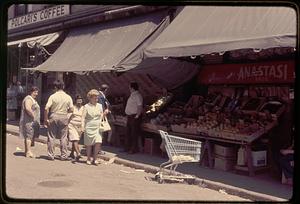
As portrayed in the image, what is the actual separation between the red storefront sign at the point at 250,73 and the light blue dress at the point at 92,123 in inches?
136

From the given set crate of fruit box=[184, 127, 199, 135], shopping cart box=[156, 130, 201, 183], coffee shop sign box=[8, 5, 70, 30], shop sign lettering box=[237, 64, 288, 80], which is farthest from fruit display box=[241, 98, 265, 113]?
coffee shop sign box=[8, 5, 70, 30]

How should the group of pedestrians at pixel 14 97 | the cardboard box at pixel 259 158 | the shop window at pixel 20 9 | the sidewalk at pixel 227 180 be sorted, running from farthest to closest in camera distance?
the shop window at pixel 20 9, the group of pedestrians at pixel 14 97, the cardboard box at pixel 259 158, the sidewalk at pixel 227 180

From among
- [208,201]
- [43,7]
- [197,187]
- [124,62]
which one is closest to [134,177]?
[197,187]

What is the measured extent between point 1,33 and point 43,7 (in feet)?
50.4

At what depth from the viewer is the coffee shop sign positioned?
19.0 m

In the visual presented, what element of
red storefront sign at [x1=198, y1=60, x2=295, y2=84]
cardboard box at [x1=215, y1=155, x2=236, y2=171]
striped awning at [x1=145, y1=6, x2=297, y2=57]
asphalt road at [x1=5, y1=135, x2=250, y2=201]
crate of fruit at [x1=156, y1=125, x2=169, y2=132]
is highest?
striped awning at [x1=145, y1=6, x2=297, y2=57]

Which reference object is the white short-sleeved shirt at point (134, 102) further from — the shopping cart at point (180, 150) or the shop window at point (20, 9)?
the shop window at point (20, 9)

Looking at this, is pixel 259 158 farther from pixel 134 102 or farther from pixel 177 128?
pixel 134 102

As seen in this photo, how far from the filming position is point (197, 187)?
8680 mm

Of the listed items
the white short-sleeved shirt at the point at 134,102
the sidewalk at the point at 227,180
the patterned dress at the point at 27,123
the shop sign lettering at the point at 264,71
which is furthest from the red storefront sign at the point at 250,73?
the patterned dress at the point at 27,123

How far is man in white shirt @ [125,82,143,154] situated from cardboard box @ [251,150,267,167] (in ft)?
11.9

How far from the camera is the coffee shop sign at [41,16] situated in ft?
62.3

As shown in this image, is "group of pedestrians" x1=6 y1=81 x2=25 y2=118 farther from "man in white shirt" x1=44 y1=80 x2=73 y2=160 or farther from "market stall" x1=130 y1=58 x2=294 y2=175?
"man in white shirt" x1=44 y1=80 x2=73 y2=160

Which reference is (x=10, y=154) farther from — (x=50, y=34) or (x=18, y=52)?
(x=18, y=52)
